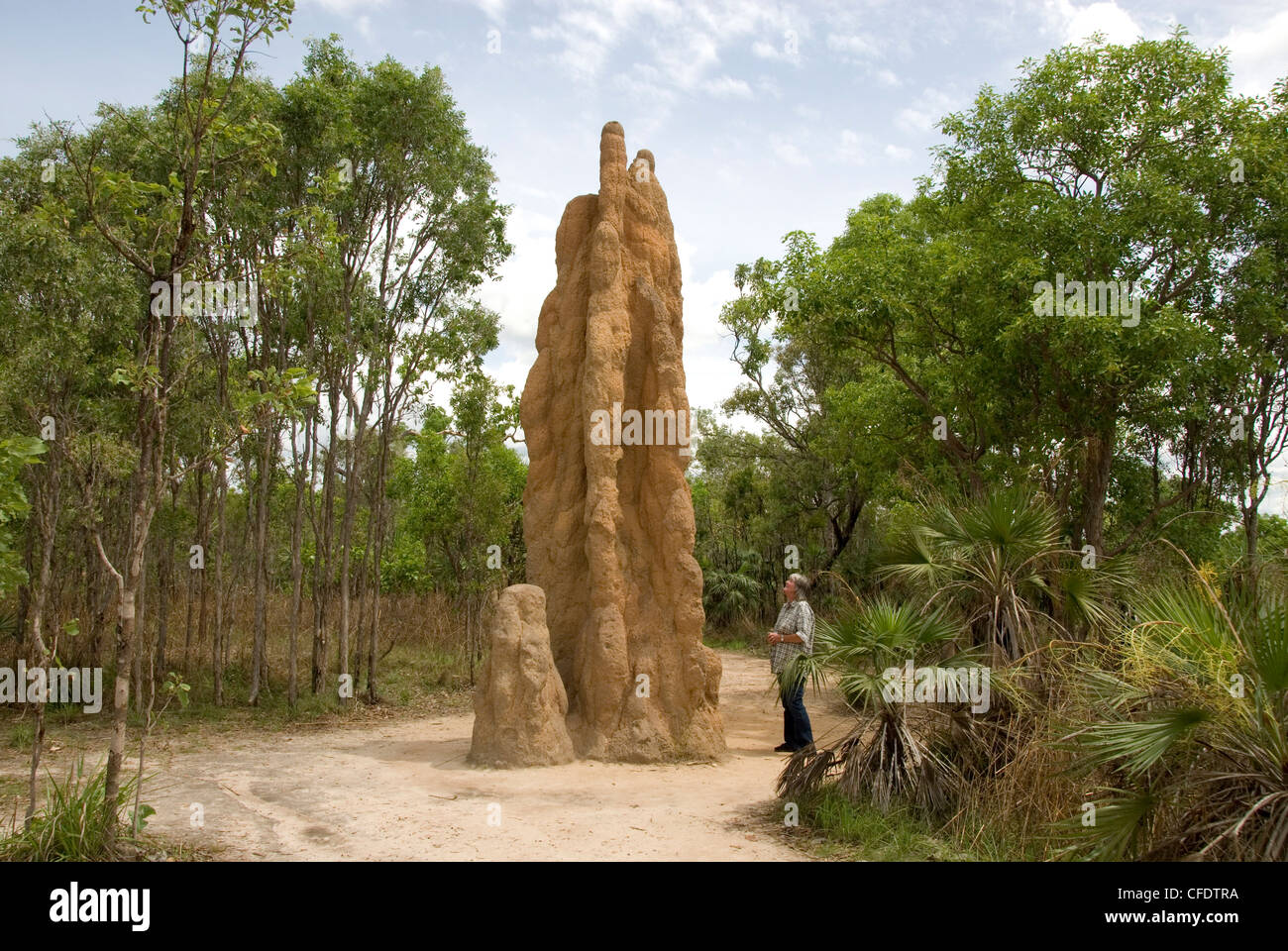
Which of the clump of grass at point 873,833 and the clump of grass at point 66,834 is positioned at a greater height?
the clump of grass at point 66,834

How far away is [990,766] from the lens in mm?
6363

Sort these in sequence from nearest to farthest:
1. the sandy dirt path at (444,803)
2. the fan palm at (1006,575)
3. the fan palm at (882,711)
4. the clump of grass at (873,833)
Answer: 1. the clump of grass at (873,833)
2. the sandy dirt path at (444,803)
3. the fan palm at (882,711)
4. the fan palm at (1006,575)

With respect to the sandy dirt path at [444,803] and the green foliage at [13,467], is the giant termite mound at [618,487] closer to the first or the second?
the sandy dirt path at [444,803]

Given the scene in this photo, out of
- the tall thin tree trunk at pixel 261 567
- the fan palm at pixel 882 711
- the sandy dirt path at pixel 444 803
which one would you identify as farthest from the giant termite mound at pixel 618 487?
the tall thin tree trunk at pixel 261 567

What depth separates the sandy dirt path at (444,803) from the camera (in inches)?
250

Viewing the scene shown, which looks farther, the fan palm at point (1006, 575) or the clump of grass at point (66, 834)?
the fan palm at point (1006, 575)

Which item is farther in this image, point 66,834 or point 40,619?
point 40,619

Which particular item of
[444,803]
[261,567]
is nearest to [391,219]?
[261,567]

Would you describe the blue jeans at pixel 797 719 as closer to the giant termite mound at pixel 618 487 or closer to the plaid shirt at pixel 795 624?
the plaid shirt at pixel 795 624

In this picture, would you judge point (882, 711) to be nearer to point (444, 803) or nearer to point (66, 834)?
point (444, 803)

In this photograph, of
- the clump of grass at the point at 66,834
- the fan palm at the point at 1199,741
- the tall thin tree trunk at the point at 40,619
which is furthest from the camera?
the tall thin tree trunk at the point at 40,619

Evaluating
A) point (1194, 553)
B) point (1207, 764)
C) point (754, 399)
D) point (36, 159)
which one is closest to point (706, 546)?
point (754, 399)

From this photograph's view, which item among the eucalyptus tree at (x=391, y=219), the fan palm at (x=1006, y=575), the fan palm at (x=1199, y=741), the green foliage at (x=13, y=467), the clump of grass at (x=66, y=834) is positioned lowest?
the clump of grass at (x=66, y=834)

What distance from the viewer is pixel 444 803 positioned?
298 inches
